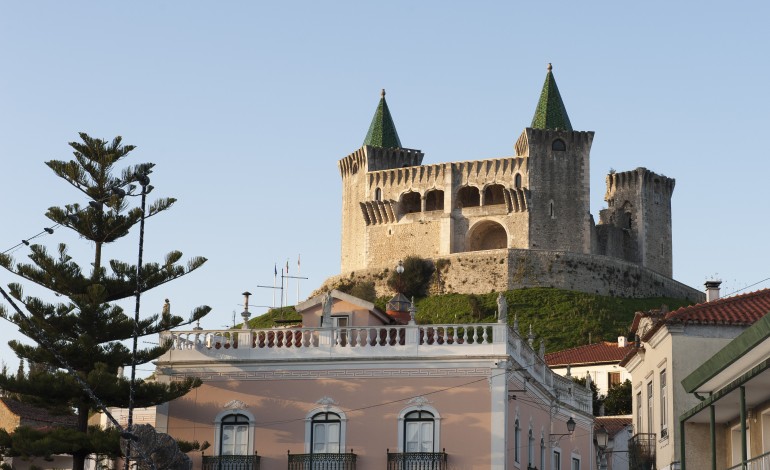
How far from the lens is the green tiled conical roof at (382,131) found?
108m

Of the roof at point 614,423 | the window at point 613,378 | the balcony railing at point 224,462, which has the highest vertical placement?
the window at point 613,378

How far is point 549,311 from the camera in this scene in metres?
90.9

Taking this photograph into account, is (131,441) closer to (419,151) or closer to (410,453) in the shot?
(410,453)

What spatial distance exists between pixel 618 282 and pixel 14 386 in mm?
68752

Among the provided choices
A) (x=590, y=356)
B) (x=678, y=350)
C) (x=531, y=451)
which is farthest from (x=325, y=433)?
(x=590, y=356)

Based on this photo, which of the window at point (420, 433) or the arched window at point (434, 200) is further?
the arched window at point (434, 200)

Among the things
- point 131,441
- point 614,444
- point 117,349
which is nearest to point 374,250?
point 614,444

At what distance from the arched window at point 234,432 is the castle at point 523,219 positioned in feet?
208

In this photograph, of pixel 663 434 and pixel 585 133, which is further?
pixel 585 133

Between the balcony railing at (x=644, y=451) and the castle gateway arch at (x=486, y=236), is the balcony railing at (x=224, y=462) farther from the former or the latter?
the castle gateway arch at (x=486, y=236)

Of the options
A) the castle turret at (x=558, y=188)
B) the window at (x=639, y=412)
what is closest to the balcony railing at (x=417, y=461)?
the window at (x=639, y=412)

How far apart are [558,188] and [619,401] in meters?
37.3

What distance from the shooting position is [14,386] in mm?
33562

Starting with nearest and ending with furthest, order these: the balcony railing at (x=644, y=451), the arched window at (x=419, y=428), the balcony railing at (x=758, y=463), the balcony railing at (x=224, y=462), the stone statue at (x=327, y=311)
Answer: the balcony railing at (x=758, y=463) < the balcony railing at (x=644, y=451) < the arched window at (x=419, y=428) < the balcony railing at (x=224, y=462) < the stone statue at (x=327, y=311)
